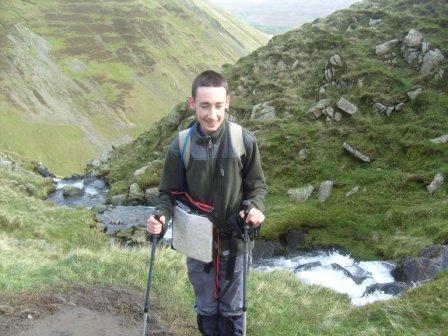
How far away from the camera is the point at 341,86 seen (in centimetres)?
3594

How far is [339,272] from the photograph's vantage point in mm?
19562

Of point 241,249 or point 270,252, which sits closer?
point 241,249

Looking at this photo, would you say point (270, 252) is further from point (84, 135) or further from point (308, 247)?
point (84, 135)

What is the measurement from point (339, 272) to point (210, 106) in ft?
49.3

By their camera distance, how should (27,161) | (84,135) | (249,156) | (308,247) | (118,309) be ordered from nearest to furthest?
1. (249,156)
2. (118,309)
3. (308,247)
4. (27,161)
5. (84,135)

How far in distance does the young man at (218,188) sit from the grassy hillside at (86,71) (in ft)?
254

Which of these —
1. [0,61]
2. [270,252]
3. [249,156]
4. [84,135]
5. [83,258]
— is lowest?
[84,135]

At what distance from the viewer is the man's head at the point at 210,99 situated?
634 cm

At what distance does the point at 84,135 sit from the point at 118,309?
303 feet

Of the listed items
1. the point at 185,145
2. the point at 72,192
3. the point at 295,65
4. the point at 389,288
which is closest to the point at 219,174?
the point at 185,145

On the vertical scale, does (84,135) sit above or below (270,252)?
below

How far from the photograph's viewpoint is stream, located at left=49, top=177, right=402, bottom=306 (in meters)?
16.7

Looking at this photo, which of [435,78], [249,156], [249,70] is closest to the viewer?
[249,156]

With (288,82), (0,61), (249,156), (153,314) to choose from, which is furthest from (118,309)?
(0,61)
